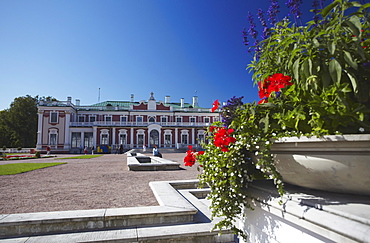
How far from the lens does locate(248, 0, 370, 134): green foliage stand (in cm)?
101

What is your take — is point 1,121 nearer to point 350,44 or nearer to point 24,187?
point 24,187

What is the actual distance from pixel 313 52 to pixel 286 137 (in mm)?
447

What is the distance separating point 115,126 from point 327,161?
34253 millimetres

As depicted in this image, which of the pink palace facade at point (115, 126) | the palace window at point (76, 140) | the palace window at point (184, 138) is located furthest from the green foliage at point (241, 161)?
the palace window at point (76, 140)

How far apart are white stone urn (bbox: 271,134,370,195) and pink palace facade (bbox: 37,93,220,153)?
31.4 meters

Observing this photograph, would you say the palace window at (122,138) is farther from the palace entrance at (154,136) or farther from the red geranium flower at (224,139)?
the red geranium flower at (224,139)

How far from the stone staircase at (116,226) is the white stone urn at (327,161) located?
152 centimetres

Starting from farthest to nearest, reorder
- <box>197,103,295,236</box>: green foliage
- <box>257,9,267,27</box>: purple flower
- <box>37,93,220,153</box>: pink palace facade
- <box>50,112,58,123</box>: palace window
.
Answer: <box>50,112,58,123</box>: palace window, <box>37,93,220,153</box>: pink palace facade, <box>257,9,267,27</box>: purple flower, <box>197,103,295,236</box>: green foliage

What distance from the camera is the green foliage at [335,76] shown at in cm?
101

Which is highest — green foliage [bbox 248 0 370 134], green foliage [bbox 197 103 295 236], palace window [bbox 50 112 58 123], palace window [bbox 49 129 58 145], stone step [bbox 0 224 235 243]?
palace window [bbox 50 112 58 123]

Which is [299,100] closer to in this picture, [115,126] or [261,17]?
[261,17]

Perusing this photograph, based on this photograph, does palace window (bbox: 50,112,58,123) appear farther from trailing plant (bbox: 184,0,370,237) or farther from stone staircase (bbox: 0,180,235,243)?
trailing plant (bbox: 184,0,370,237)

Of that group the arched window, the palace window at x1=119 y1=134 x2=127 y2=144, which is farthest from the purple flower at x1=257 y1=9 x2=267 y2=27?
the palace window at x1=119 y1=134 x2=127 y2=144

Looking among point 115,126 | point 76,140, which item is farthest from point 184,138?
point 76,140
